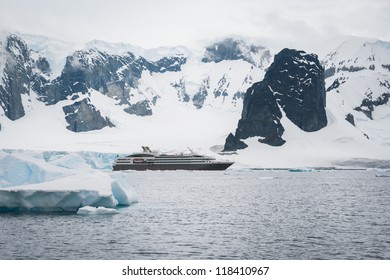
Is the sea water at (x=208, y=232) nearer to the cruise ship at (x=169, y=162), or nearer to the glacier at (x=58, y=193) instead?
the glacier at (x=58, y=193)

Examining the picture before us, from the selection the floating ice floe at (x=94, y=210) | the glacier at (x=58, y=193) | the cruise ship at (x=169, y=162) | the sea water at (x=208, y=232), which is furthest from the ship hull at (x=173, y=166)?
the floating ice floe at (x=94, y=210)

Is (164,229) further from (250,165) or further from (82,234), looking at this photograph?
(250,165)

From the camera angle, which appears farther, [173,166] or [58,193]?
[173,166]

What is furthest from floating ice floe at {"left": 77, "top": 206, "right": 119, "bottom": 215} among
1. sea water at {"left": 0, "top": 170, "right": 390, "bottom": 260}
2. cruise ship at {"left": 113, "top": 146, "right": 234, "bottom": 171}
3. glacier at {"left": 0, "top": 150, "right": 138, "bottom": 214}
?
cruise ship at {"left": 113, "top": 146, "right": 234, "bottom": 171}

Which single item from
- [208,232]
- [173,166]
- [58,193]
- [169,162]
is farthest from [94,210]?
[169,162]

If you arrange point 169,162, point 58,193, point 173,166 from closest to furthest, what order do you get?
1. point 58,193
2. point 173,166
3. point 169,162

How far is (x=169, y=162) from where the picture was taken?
156 metres

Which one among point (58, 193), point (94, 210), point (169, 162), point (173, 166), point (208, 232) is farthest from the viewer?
point (169, 162)

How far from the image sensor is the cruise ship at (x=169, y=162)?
153750mm

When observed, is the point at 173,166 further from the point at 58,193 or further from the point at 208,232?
the point at 208,232

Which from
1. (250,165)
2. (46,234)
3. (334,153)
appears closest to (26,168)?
(46,234)

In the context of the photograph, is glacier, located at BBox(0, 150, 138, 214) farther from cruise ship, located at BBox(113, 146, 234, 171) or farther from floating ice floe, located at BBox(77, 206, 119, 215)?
cruise ship, located at BBox(113, 146, 234, 171)

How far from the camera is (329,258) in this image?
27625 mm
